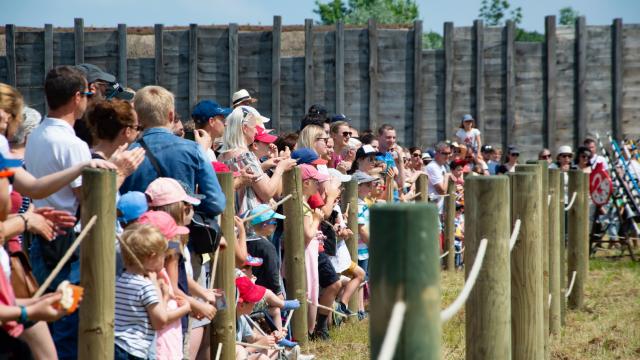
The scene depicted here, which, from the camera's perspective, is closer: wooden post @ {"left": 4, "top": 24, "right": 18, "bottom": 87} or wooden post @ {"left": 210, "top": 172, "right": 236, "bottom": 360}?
wooden post @ {"left": 210, "top": 172, "right": 236, "bottom": 360}

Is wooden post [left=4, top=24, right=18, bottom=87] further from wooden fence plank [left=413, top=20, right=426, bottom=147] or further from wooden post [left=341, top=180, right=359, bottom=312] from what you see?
wooden post [left=341, top=180, right=359, bottom=312]

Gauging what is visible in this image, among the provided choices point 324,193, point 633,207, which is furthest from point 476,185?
point 633,207

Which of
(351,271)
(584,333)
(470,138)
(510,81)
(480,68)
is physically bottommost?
(584,333)

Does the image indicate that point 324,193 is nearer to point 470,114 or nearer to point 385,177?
point 385,177

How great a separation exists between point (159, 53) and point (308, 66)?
295cm

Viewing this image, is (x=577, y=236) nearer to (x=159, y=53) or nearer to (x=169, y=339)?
(x=169, y=339)

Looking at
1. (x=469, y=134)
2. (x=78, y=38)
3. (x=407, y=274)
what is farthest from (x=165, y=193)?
(x=78, y=38)

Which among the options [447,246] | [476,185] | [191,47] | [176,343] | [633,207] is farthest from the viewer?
[191,47]

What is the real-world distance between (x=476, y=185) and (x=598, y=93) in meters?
16.9

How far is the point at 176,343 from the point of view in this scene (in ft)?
18.0

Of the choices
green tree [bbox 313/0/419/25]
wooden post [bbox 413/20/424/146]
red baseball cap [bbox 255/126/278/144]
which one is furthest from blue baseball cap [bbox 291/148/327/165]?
green tree [bbox 313/0/419/25]

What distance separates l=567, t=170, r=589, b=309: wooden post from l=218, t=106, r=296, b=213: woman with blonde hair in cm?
469

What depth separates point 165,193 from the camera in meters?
5.55

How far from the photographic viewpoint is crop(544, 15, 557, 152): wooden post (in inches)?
819
